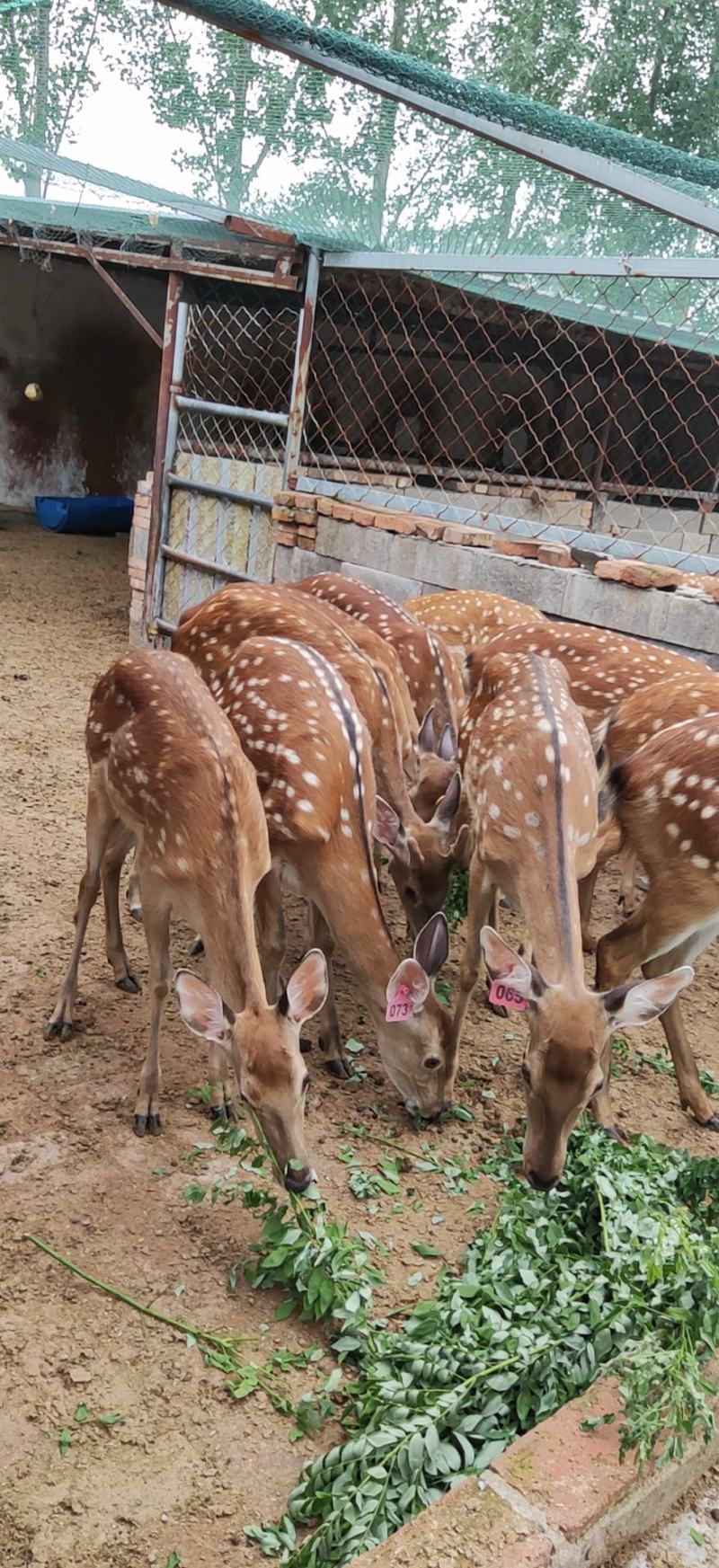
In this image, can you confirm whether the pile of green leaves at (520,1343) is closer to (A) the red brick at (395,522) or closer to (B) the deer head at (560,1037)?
(B) the deer head at (560,1037)

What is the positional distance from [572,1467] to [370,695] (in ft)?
9.21

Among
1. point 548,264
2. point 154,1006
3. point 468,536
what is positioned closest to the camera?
point 154,1006

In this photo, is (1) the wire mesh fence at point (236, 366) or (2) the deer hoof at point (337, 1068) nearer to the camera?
(2) the deer hoof at point (337, 1068)

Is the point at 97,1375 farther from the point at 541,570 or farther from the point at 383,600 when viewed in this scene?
the point at 541,570

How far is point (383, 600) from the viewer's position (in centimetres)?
560

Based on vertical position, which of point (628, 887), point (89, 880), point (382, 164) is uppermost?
point (382, 164)

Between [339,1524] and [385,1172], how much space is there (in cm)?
121

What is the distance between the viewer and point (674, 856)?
3.71 m

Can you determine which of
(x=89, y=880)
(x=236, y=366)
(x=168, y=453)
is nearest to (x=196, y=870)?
(x=89, y=880)

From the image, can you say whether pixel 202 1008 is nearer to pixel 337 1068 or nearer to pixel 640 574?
pixel 337 1068

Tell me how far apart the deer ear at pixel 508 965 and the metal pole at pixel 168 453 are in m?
5.60

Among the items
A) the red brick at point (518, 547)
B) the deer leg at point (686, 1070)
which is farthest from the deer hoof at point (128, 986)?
the red brick at point (518, 547)

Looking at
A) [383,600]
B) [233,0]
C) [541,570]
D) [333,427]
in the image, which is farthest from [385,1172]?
[333,427]

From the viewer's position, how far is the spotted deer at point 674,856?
365 centimetres
